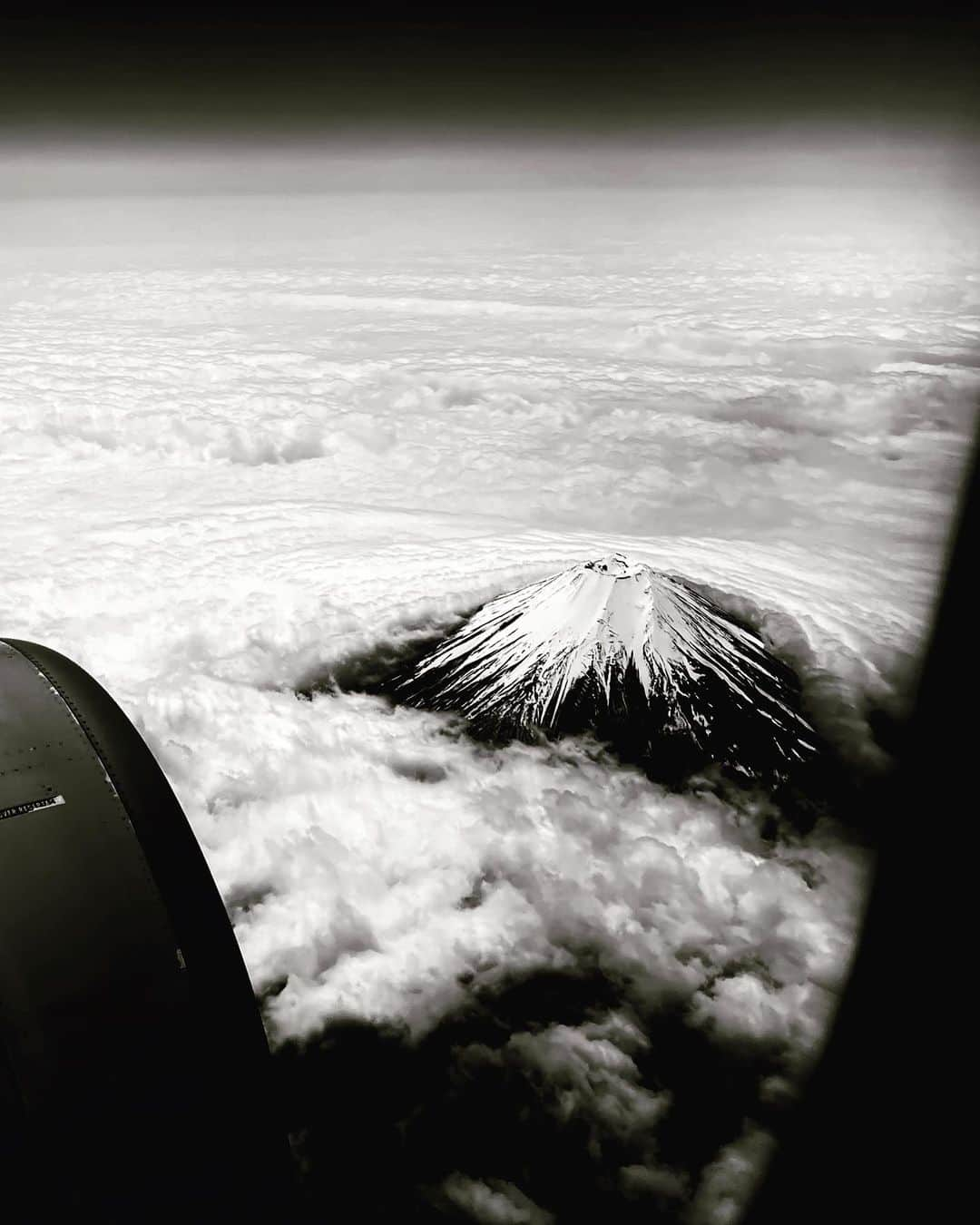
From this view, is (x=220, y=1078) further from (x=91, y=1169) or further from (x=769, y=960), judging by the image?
(x=769, y=960)

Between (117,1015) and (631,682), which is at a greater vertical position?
(117,1015)

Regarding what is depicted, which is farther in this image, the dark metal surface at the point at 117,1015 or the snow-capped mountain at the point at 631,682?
the snow-capped mountain at the point at 631,682

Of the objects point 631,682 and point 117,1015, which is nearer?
point 117,1015

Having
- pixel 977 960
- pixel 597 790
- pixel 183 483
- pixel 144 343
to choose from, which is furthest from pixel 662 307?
pixel 977 960

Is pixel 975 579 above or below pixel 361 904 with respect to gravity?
above

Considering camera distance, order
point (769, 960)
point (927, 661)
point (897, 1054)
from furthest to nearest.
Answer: point (769, 960) < point (927, 661) < point (897, 1054)

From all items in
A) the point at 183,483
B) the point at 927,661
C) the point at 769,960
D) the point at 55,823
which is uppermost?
the point at 55,823
